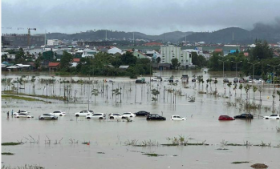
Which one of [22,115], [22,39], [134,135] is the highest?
[22,39]

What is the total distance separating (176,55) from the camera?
1597 inches

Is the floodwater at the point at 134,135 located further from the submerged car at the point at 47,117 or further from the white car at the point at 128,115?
the white car at the point at 128,115

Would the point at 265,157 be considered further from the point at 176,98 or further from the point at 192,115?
the point at 176,98

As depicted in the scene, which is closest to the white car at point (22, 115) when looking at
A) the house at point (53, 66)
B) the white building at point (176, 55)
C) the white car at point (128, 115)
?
the white car at point (128, 115)

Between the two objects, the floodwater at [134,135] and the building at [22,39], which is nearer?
the floodwater at [134,135]

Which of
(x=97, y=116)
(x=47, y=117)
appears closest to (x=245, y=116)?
(x=97, y=116)

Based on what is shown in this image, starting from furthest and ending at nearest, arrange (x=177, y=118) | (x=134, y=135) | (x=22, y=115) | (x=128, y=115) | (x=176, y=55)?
(x=176, y=55) → (x=128, y=115) → (x=177, y=118) → (x=22, y=115) → (x=134, y=135)

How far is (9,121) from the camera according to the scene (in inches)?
465

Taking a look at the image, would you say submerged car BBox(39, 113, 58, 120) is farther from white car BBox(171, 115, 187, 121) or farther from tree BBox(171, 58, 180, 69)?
tree BBox(171, 58, 180, 69)

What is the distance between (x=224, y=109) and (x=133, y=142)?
604 cm

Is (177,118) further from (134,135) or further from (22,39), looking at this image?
(22,39)

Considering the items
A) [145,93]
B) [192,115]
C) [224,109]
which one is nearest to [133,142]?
[192,115]

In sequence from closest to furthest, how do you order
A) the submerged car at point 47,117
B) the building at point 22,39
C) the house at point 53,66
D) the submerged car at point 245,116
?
the submerged car at point 47,117 < the submerged car at point 245,116 < the house at point 53,66 < the building at point 22,39

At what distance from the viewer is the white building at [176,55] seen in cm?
4044
